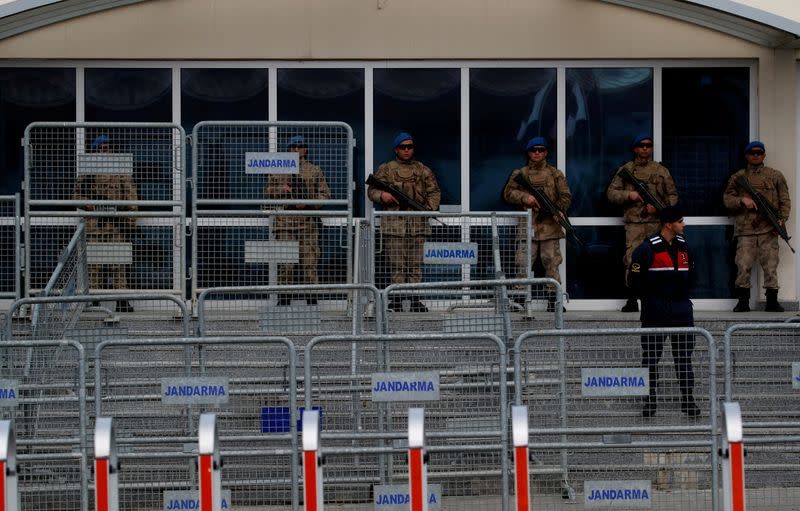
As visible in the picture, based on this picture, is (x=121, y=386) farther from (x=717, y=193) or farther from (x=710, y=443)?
(x=717, y=193)

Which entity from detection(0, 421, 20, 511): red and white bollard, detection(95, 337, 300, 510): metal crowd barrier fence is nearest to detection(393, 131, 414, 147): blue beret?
detection(95, 337, 300, 510): metal crowd barrier fence

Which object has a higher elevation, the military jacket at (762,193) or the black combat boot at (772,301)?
the military jacket at (762,193)

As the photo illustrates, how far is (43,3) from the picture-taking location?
13109mm

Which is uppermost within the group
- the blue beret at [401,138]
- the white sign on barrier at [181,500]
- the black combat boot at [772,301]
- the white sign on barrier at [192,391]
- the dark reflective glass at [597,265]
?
the blue beret at [401,138]

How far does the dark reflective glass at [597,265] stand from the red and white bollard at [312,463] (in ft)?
23.7

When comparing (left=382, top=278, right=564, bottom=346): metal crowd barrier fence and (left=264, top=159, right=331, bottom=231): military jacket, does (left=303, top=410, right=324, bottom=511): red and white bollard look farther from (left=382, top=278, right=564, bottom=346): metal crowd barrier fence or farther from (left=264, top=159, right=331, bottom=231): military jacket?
(left=264, top=159, right=331, bottom=231): military jacket

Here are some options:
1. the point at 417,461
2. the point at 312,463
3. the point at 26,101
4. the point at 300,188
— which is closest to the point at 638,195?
the point at 300,188

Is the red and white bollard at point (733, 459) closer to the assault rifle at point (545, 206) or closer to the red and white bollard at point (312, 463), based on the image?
the red and white bollard at point (312, 463)

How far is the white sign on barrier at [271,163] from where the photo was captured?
38.1 feet

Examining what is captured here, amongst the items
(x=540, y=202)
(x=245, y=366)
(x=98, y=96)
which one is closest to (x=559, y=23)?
(x=540, y=202)

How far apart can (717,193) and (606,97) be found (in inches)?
59.7

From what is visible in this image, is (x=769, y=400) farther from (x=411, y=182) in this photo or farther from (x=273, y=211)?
(x=411, y=182)

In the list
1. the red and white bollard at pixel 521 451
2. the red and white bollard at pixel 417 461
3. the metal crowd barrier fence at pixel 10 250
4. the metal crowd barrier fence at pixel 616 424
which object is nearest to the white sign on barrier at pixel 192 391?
the red and white bollard at pixel 417 461

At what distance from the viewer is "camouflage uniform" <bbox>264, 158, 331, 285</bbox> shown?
1188cm
